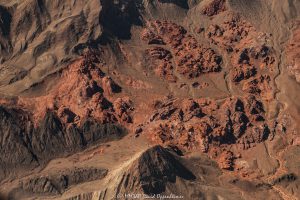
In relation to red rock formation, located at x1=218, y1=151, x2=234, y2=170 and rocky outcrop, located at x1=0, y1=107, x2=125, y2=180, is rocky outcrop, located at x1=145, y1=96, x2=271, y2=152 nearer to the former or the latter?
red rock formation, located at x1=218, y1=151, x2=234, y2=170

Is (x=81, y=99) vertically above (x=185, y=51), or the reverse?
(x=185, y=51)

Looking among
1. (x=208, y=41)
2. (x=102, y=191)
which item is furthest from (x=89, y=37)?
(x=102, y=191)

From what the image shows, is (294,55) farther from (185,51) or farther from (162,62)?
(162,62)

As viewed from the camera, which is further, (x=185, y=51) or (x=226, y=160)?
(x=185, y=51)

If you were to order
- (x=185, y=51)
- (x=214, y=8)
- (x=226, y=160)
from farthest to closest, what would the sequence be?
(x=214, y=8) < (x=185, y=51) < (x=226, y=160)

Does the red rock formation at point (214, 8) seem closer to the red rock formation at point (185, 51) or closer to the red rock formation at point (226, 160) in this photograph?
the red rock formation at point (185, 51)

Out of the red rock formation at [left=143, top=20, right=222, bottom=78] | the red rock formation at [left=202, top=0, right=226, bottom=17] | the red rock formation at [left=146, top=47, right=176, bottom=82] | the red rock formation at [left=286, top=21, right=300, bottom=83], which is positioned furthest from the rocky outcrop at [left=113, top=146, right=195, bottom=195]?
the red rock formation at [left=202, top=0, right=226, bottom=17]

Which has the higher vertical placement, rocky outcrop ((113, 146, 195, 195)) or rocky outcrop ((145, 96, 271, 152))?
rocky outcrop ((145, 96, 271, 152))

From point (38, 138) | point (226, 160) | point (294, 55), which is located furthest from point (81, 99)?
point (294, 55)
